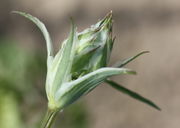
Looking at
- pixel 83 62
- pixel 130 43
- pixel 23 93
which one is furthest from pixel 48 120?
pixel 130 43

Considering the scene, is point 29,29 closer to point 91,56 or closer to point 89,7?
point 89,7

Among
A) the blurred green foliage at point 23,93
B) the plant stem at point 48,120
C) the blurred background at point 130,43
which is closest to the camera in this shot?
the plant stem at point 48,120

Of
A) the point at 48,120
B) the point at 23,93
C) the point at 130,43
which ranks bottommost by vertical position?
the point at 130,43

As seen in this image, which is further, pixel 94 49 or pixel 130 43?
pixel 130 43

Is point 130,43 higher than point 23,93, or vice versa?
point 23,93

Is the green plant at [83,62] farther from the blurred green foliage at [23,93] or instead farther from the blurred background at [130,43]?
the blurred background at [130,43]

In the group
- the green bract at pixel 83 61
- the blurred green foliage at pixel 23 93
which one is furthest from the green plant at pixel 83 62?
the blurred green foliage at pixel 23 93

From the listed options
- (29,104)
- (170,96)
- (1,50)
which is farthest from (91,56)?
(170,96)

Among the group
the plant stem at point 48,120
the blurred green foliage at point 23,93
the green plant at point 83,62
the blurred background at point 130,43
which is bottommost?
the blurred background at point 130,43

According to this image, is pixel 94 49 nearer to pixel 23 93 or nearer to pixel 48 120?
pixel 48 120
